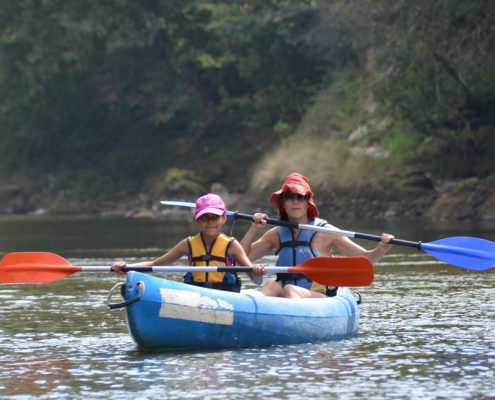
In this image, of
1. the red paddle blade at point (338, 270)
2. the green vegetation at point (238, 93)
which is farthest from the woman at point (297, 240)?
the green vegetation at point (238, 93)

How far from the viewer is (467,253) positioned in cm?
1434

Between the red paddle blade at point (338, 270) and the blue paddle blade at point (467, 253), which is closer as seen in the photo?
the red paddle blade at point (338, 270)

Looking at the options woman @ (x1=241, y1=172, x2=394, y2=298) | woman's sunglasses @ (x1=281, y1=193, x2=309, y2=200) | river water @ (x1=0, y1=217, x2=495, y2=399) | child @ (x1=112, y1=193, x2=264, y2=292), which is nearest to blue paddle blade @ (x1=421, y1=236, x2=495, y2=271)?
river water @ (x1=0, y1=217, x2=495, y2=399)

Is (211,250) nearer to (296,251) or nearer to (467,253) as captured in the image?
(296,251)

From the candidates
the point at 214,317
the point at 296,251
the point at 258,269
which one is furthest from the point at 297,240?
the point at 214,317

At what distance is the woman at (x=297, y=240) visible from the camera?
44.5 ft

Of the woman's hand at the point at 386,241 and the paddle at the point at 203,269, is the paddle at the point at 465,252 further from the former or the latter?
the paddle at the point at 203,269

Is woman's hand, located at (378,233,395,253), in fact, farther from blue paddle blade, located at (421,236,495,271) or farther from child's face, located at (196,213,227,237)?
child's face, located at (196,213,227,237)

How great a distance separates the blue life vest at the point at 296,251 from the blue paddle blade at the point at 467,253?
126cm

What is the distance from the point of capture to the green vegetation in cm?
3591

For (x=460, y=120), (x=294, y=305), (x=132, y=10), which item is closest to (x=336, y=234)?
(x=294, y=305)

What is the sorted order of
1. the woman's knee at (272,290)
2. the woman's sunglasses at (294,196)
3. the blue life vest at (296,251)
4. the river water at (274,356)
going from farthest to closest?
the blue life vest at (296,251), the woman's sunglasses at (294,196), the woman's knee at (272,290), the river water at (274,356)

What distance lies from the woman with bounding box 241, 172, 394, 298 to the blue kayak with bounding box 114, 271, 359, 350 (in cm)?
47

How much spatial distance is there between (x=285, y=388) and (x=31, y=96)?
139 ft
